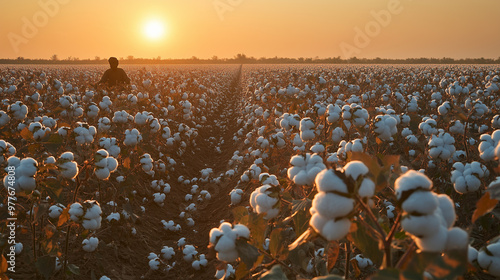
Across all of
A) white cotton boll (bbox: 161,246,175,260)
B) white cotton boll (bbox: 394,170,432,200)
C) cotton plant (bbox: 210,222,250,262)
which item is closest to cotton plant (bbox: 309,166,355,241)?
white cotton boll (bbox: 394,170,432,200)

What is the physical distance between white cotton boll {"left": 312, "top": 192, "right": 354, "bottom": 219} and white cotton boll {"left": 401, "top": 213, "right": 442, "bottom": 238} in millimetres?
132

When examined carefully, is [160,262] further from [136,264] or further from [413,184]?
[413,184]

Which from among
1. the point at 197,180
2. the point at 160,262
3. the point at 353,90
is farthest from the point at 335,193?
the point at 353,90

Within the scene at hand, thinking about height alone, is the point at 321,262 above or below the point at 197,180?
above

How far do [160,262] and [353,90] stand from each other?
7.82m

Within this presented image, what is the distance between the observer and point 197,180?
731cm

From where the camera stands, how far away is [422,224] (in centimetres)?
81

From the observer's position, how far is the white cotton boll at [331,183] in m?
0.89

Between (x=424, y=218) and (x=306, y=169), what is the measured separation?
3.74ft

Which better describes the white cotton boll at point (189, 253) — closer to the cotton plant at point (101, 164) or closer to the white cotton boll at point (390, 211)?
the cotton plant at point (101, 164)

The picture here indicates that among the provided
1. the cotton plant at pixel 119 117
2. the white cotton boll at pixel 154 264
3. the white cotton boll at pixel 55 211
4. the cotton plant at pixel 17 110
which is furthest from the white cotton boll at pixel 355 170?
the cotton plant at pixel 119 117

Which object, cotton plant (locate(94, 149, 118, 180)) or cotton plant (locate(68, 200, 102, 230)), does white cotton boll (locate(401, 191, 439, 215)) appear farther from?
cotton plant (locate(68, 200, 102, 230))

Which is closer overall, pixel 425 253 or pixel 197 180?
pixel 425 253

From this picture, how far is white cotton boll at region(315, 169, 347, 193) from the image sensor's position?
89 cm
